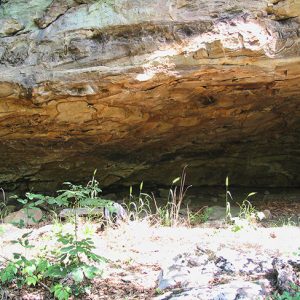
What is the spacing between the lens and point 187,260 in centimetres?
289

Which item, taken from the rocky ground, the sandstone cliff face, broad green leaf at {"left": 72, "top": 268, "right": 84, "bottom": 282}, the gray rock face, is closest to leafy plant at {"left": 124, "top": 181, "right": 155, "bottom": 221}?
A: the rocky ground

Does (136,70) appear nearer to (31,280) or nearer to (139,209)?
(139,209)

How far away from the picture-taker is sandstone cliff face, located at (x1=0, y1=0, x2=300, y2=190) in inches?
155

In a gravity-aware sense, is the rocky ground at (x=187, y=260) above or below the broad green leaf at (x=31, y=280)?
below

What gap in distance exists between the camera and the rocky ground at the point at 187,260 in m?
2.45

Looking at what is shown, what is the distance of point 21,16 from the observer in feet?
14.3

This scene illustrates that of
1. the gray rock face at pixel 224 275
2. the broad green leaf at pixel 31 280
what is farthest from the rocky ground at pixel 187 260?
the broad green leaf at pixel 31 280

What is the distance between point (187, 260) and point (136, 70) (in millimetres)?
1907

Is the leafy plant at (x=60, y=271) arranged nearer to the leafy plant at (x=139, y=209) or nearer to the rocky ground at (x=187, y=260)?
the rocky ground at (x=187, y=260)

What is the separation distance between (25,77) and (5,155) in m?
1.80

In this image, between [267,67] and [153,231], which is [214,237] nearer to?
[153,231]

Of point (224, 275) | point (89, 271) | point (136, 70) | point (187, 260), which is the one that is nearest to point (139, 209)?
point (136, 70)

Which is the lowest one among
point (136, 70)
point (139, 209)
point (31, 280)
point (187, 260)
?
point (139, 209)

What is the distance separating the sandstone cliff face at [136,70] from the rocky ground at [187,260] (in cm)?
133
